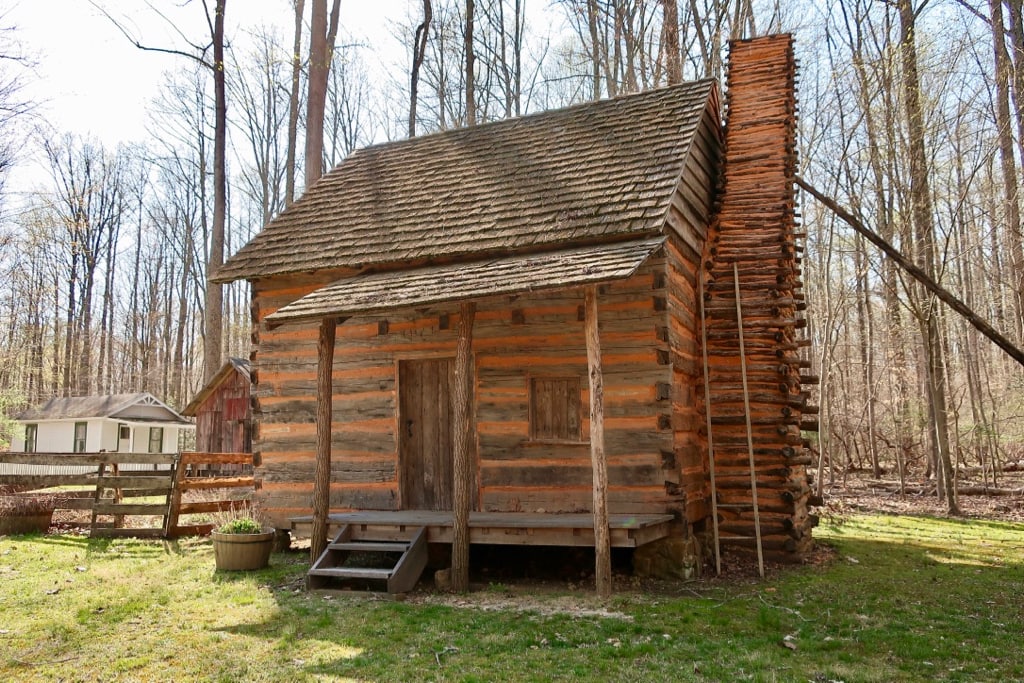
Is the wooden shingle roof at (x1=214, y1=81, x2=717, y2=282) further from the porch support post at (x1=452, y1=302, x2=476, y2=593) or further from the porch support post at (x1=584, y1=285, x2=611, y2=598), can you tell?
the porch support post at (x1=452, y1=302, x2=476, y2=593)

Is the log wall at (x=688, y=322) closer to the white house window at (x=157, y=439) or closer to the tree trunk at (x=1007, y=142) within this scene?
the tree trunk at (x=1007, y=142)

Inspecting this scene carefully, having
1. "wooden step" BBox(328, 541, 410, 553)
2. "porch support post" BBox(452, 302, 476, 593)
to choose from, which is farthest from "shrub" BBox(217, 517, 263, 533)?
"porch support post" BBox(452, 302, 476, 593)

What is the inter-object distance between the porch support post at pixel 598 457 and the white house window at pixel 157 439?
29513 millimetres

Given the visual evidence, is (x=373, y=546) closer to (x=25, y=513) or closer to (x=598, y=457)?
(x=598, y=457)

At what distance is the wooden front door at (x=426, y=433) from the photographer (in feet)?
35.5

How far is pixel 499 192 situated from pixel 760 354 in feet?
14.9

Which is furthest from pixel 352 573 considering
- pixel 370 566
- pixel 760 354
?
pixel 760 354

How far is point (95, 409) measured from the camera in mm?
30250

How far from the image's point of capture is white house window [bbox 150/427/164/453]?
3315 centimetres

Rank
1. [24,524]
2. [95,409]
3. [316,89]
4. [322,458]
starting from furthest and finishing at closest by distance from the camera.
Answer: [95,409] → [316,89] → [24,524] → [322,458]

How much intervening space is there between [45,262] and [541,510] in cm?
2822

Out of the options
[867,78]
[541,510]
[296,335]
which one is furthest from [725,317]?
[867,78]

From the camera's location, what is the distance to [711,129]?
517 inches

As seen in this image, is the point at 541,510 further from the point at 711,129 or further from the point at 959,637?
the point at 711,129
